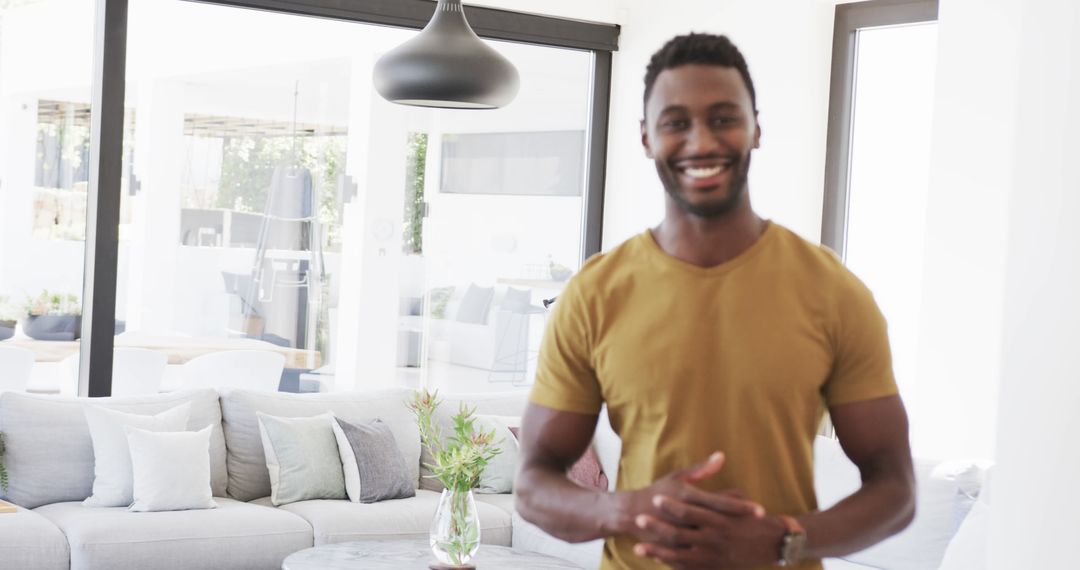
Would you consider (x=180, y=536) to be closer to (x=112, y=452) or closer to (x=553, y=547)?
(x=112, y=452)

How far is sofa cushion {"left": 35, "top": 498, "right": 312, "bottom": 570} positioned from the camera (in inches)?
162

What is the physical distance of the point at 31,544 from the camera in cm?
400

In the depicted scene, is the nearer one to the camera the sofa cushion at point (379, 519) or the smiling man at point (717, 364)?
the smiling man at point (717, 364)

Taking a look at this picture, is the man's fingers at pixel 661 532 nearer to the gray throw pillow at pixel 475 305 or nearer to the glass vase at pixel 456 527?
the glass vase at pixel 456 527

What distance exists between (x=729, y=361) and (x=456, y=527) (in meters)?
2.61

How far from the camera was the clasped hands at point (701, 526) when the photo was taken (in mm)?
1282

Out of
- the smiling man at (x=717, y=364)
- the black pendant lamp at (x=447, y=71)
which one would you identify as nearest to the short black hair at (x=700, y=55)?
the smiling man at (x=717, y=364)

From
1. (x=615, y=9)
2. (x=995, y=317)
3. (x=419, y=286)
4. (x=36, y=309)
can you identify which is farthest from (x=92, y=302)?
(x=995, y=317)

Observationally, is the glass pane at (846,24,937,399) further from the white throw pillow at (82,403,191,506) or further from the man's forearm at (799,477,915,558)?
the man's forearm at (799,477,915,558)

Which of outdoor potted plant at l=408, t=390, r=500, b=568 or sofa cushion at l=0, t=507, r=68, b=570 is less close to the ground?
outdoor potted plant at l=408, t=390, r=500, b=568

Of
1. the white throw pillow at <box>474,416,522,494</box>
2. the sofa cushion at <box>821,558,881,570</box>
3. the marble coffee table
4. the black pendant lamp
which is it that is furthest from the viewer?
A: the white throw pillow at <box>474,416,522,494</box>

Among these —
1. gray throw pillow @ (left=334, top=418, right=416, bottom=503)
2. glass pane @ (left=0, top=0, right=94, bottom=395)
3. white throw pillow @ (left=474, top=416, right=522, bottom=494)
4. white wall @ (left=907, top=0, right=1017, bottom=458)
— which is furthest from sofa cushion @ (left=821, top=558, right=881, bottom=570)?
glass pane @ (left=0, top=0, right=94, bottom=395)

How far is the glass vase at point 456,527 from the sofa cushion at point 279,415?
1255 mm

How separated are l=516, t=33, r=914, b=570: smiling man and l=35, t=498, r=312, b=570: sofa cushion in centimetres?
303
